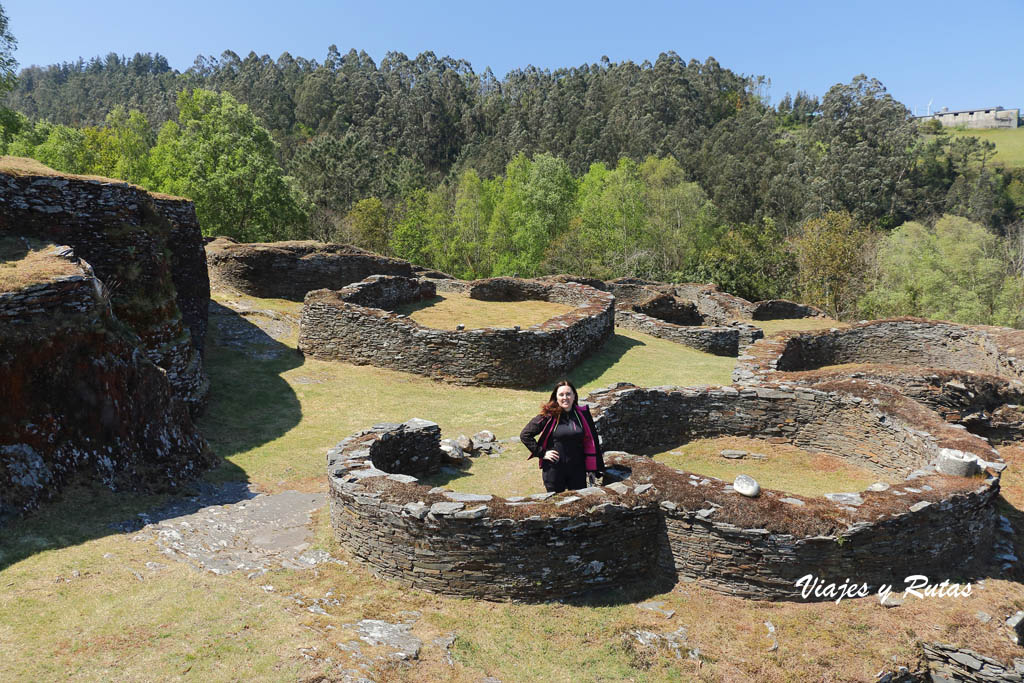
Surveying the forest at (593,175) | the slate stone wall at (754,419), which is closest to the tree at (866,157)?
the forest at (593,175)

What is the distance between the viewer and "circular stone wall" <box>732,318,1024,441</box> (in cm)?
1408

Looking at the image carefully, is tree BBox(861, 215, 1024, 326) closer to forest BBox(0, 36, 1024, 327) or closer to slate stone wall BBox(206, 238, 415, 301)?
forest BBox(0, 36, 1024, 327)

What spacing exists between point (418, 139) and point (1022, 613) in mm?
108954

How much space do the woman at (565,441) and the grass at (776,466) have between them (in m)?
4.00

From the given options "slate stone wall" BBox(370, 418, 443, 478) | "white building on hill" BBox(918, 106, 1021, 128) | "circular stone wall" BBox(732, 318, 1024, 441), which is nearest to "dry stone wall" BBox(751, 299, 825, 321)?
"circular stone wall" BBox(732, 318, 1024, 441)

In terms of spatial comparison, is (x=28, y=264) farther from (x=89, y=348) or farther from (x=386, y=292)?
(x=386, y=292)

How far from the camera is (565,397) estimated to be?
7.99m

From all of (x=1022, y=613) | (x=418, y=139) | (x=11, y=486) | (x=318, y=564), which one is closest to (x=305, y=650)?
(x=318, y=564)

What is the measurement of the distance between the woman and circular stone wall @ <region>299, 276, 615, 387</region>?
882cm

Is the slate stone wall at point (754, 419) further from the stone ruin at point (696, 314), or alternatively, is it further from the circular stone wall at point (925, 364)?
the stone ruin at point (696, 314)

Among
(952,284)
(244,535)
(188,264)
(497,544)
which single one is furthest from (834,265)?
(244,535)

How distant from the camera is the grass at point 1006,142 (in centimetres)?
9934

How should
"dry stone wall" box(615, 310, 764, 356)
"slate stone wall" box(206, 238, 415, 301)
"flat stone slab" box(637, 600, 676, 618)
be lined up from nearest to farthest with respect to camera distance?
"flat stone slab" box(637, 600, 676, 618) < "dry stone wall" box(615, 310, 764, 356) < "slate stone wall" box(206, 238, 415, 301)

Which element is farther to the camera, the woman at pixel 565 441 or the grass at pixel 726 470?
the grass at pixel 726 470
